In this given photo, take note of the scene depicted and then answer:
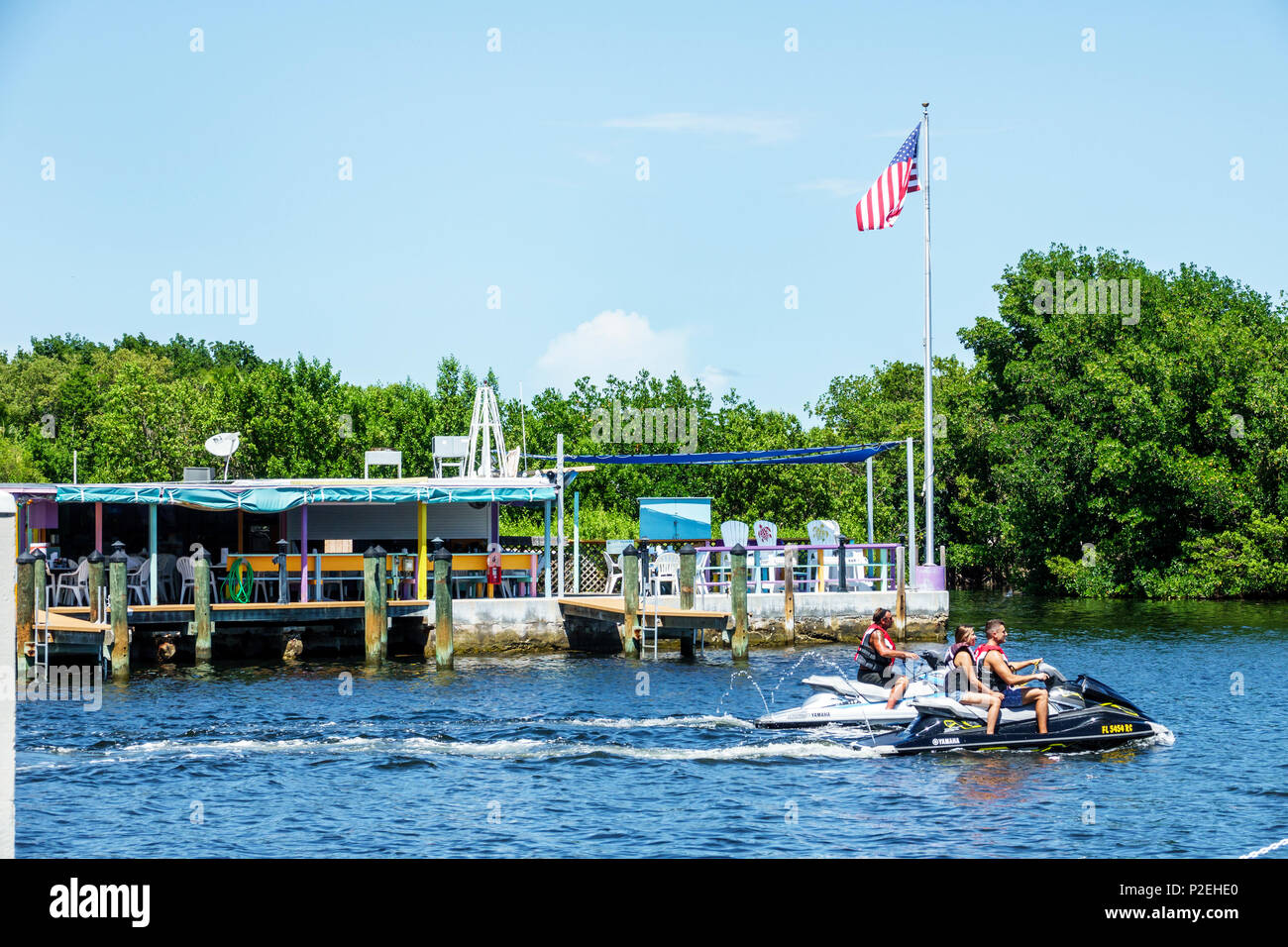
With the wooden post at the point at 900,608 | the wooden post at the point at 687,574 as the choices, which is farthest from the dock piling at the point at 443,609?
the wooden post at the point at 900,608

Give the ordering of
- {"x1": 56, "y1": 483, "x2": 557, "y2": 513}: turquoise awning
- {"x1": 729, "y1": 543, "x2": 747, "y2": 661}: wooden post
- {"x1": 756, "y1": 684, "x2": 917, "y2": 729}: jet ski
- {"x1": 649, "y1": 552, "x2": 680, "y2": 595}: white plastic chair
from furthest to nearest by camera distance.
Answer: {"x1": 649, "y1": 552, "x2": 680, "y2": 595}: white plastic chair → {"x1": 729, "y1": 543, "x2": 747, "y2": 661}: wooden post → {"x1": 56, "y1": 483, "x2": 557, "y2": 513}: turquoise awning → {"x1": 756, "y1": 684, "x2": 917, "y2": 729}: jet ski

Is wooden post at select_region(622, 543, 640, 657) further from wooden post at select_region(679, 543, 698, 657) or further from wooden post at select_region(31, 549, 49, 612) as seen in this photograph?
wooden post at select_region(31, 549, 49, 612)

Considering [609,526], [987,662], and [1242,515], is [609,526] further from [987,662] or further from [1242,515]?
[987,662]

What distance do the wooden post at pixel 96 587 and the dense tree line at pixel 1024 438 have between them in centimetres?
2279

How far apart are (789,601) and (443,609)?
7.64 m

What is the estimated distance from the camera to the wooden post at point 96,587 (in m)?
25.9

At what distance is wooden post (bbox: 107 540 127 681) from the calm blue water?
0.48 metres

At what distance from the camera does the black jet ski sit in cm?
1792

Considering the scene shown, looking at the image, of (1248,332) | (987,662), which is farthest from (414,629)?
(1248,332)

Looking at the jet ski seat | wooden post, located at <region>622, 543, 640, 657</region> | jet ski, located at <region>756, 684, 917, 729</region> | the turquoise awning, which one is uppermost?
the turquoise awning

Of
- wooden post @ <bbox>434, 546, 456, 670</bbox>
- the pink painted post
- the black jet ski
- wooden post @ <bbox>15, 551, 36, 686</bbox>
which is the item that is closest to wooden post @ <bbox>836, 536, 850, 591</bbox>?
wooden post @ <bbox>434, 546, 456, 670</bbox>

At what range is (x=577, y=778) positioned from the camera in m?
16.8

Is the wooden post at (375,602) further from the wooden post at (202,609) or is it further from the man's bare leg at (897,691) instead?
the man's bare leg at (897,691)

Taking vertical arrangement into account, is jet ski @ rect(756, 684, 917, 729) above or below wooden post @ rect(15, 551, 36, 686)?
below
